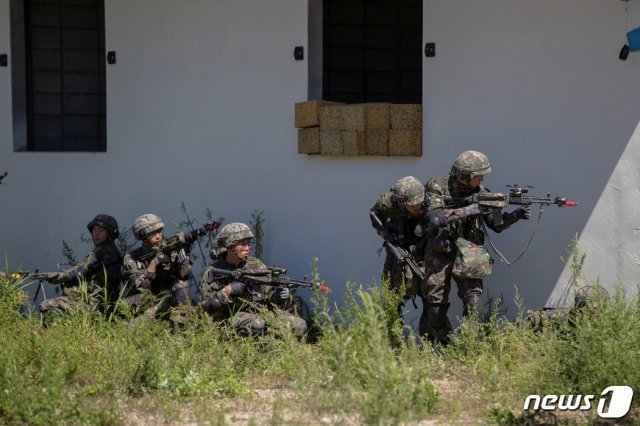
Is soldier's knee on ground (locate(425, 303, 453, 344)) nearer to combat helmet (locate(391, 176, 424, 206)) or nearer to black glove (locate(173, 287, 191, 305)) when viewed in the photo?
combat helmet (locate(391, 176, 424, 206))

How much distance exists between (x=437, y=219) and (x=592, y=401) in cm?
194

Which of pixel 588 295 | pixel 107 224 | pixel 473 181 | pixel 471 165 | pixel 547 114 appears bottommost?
pixel 588 295

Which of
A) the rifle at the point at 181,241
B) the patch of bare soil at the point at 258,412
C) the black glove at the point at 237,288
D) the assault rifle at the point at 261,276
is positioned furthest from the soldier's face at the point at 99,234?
the patch of bare soil at the point at 258,412

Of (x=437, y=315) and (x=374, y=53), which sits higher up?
(x=374, y=53)

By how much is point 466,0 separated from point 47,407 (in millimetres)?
4550

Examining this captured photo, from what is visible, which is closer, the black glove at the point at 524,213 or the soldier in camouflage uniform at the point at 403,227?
the black glove at the point at 524,213

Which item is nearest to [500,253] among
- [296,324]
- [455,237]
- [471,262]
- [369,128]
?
[455,237]

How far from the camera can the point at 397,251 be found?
24.9 feet

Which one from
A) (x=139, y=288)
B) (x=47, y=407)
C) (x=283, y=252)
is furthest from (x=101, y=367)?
(x=283, y=252)

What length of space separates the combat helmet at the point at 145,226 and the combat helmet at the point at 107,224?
0.35 m

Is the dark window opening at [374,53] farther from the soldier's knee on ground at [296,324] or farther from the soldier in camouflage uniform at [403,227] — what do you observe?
the soldier's knee on ground at [296,324]

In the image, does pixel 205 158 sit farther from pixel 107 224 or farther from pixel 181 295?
pixel 181 295

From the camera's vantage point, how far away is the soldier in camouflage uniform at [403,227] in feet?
24.7

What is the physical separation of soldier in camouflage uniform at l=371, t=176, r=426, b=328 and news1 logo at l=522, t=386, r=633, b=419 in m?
1.93
